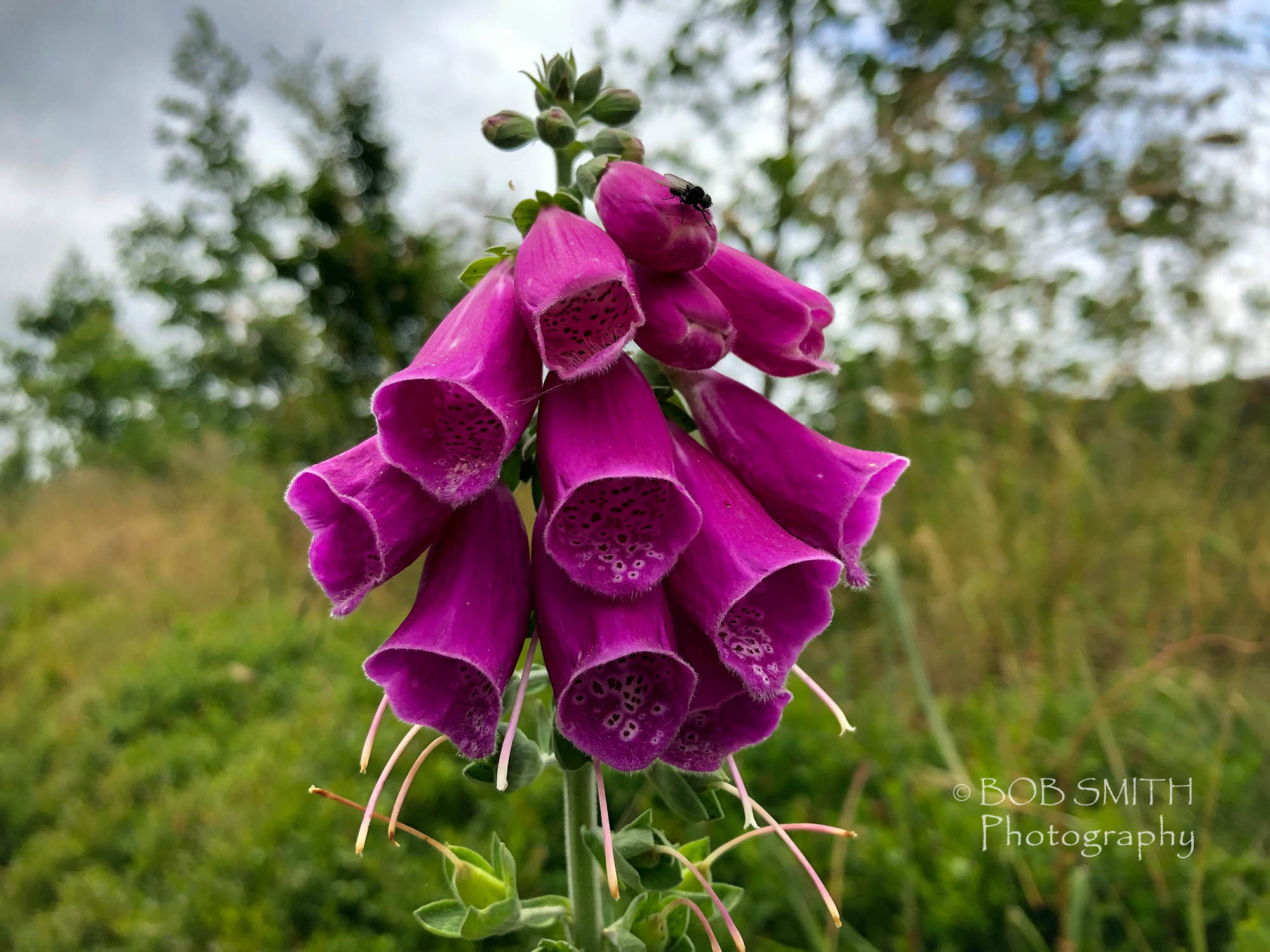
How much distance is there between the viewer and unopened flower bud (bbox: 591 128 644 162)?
2.84ft

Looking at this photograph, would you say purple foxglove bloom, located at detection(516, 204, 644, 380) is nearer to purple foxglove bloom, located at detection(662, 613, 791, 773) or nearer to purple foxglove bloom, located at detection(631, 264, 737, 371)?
purple foxglove bloom, located at detection(631, 264, 737, 371)

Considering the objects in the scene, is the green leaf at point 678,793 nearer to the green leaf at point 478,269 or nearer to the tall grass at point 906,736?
the green leaf at point 478,269

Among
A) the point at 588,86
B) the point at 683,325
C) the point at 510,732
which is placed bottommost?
the point at 510,732

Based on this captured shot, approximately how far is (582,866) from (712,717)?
0.28 meters

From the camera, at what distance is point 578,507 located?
0.74 metres

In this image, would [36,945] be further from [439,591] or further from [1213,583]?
[1213,583]

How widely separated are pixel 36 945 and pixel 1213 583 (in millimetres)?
4698

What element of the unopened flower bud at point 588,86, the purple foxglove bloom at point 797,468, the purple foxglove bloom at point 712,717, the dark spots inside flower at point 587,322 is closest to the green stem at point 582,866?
the purple foxglove bloom at point 712,717

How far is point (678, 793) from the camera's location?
2.73 ft

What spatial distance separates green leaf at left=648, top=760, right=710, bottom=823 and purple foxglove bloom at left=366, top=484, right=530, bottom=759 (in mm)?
199

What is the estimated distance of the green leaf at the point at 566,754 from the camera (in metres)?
0.76

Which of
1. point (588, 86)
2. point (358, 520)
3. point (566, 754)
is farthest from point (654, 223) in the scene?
point (566, 754)

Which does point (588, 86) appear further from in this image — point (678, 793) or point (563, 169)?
point (678, 793)

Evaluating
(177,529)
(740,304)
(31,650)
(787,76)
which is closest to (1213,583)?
(787,76)
